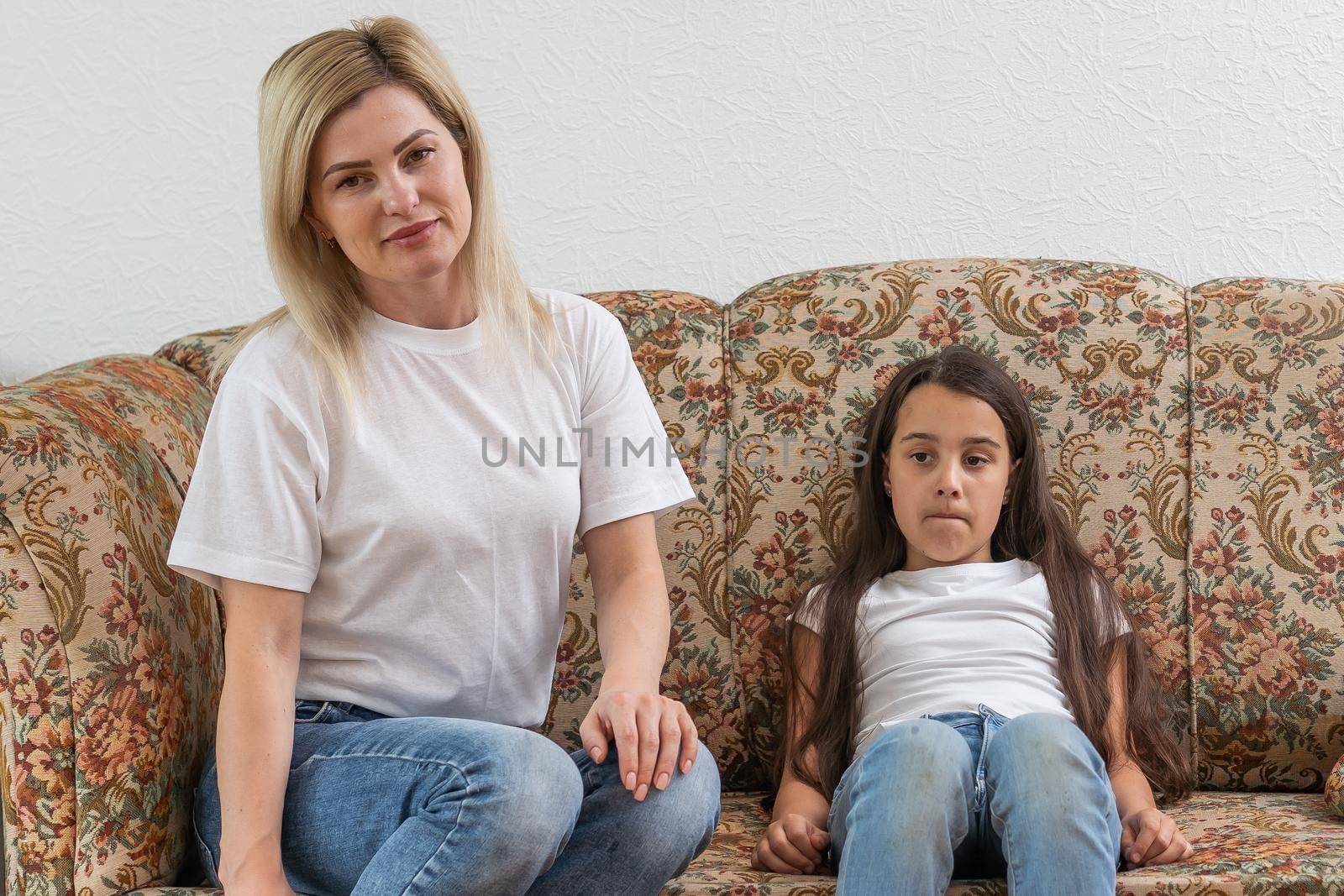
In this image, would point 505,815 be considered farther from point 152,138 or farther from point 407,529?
point 152,138

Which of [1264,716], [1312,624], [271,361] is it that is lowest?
[1264,716]

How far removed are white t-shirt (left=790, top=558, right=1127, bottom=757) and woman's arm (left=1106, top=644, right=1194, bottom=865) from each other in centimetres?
7

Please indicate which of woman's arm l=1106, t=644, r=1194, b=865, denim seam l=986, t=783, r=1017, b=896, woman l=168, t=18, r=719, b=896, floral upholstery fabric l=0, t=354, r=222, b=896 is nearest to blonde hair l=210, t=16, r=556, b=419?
woman l=168, t=18, r=719, b=896

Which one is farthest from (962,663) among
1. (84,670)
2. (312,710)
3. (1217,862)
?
(84,670)

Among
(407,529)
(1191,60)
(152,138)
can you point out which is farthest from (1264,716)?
(152,138)

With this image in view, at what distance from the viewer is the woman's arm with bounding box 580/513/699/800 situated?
1.08m

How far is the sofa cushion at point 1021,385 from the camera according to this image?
156 centimetres

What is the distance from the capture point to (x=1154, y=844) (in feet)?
3.98

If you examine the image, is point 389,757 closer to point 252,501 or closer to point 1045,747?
point 252,501

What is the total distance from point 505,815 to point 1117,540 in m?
0.93

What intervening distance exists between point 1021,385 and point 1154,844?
608 millimetres

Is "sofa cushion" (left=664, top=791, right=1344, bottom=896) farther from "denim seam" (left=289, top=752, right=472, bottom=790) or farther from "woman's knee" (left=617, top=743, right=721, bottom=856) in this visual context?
"denim seam" (left=289, top=752, right=472, bottom=790)

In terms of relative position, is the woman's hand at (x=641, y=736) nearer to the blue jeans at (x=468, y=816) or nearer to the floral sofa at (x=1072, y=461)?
the blue jeans at (x=468, y=816)

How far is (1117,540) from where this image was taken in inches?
61.3
